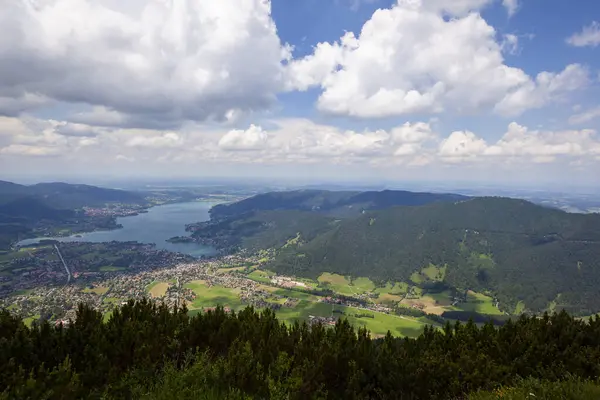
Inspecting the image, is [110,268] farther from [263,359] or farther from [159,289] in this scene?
[263,359]

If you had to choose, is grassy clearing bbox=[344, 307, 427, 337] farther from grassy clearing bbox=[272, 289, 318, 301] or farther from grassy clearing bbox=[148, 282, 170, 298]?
grassy clearing bbox=[148, 282, 170, 298]

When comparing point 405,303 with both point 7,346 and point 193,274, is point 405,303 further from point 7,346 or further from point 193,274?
point 7,346

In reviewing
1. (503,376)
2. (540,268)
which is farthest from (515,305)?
(503,376)

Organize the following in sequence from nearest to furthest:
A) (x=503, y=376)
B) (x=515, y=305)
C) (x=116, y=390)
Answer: (x=116, y=390)
(x=503, y=376)
(x=515, y=305)

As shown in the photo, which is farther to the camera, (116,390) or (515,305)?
(515,305)

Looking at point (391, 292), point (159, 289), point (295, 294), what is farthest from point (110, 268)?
point (391, 292)

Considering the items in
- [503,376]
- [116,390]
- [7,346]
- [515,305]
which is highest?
[7,346]
